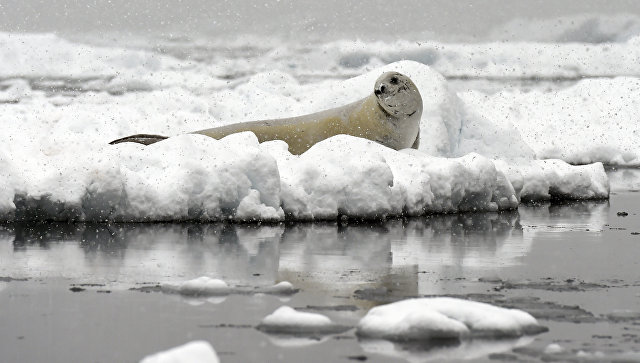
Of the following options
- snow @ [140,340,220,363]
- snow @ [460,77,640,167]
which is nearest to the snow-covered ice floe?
snow @ [140,340,220,363]

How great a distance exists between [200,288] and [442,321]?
2.05 metres

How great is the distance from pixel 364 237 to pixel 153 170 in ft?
8.37

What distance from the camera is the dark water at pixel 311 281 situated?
586cm

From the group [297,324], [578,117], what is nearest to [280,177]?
[297,324]

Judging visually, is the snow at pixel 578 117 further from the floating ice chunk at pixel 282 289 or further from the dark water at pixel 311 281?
the floating ice chunk at pixel 282 289

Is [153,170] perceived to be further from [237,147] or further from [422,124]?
[422,124]

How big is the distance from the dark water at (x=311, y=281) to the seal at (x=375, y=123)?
325 cm

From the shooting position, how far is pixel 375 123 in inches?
624

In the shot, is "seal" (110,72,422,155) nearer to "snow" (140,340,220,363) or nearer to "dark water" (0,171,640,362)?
"dark water" (0,171,640,362)

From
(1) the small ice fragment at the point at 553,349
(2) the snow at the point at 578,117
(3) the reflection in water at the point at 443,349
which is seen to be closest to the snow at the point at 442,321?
(3) the reflection in water at the point at 443,349

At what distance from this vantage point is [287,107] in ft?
77.9

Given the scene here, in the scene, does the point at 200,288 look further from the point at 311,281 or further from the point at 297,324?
the point at 297,324

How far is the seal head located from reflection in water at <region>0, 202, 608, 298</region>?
3393 millimetres

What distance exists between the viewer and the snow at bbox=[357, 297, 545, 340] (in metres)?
6.00
